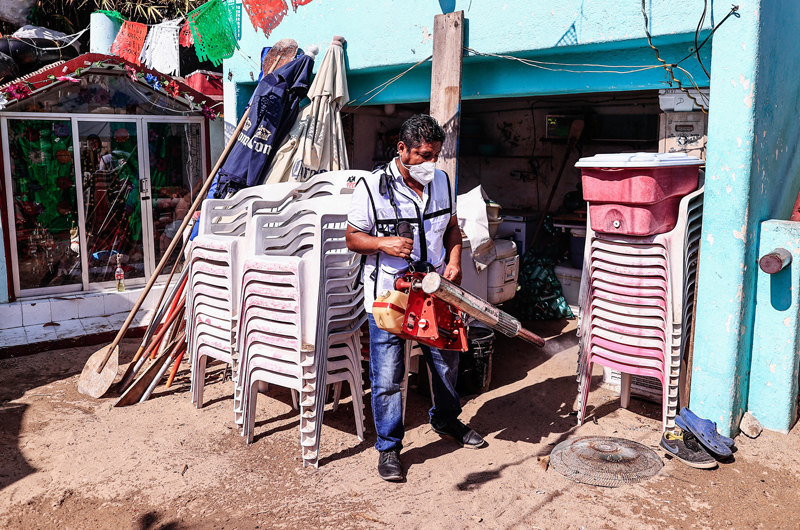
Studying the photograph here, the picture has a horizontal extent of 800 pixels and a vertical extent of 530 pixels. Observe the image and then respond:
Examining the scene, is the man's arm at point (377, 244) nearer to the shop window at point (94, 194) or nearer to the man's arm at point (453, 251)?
the man's arm at point (453, 251)

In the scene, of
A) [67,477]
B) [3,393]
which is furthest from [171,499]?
[3,393]

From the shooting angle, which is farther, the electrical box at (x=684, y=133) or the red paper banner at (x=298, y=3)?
the red paper banner at (x=298, y=3)

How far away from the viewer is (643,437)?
13.6ft

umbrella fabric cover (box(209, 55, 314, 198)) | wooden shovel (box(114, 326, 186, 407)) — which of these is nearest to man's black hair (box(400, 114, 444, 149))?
wooden shovel (box(114, 326, 186, 407))

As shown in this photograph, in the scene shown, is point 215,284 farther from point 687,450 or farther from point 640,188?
point 687,450

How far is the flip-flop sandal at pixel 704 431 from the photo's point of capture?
3.74 metres

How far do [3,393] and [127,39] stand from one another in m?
6.53

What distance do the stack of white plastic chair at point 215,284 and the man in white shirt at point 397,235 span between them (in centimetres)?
112

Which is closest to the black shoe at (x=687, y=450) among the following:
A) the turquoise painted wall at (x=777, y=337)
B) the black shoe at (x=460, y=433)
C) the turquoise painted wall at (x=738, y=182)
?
the turquoise painted wall at (x=738, y=182)

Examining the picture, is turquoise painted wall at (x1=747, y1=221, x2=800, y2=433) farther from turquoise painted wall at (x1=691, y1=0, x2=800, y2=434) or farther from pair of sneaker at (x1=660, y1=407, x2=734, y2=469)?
pair of sneaker at (x1=660, y1=407, x2=734, y2=469)

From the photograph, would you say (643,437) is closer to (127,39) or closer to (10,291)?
(10,291)

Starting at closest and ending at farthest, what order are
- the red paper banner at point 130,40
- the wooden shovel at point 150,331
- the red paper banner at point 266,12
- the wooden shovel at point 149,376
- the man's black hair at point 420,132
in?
the man's black hair at point 420,132 → the wooden shovel at point 149,376 → the wooden shovel at point 150,331 → the red paper banner at point 266,12 → the red paper banner at point 130,40

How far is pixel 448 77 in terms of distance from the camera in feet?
17.1

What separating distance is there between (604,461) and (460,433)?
890 mm
